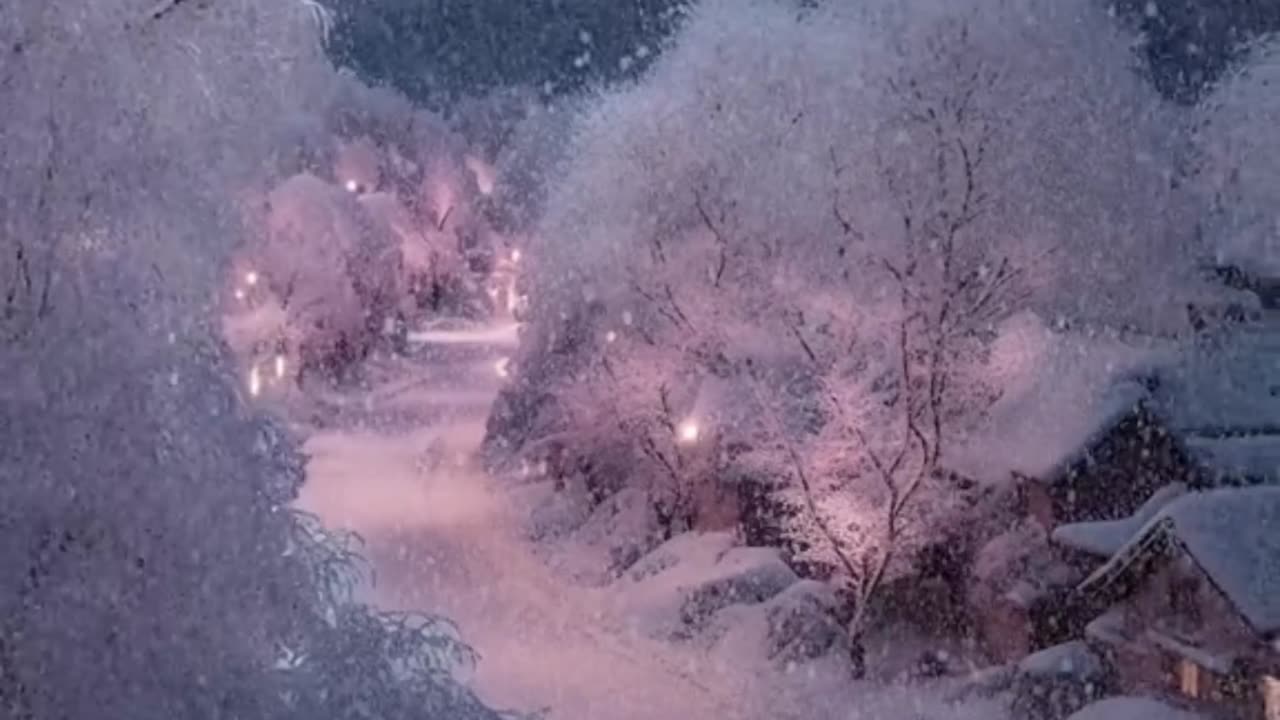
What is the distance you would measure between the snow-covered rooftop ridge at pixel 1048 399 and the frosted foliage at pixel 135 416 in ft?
48.8

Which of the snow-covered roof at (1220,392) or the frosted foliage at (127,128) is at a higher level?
the snow-covered roof at (1220,392)

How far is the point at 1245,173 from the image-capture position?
77.0 feet

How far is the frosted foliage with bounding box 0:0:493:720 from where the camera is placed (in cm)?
529

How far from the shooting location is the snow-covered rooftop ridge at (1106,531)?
1702 cm

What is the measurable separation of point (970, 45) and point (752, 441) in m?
6.71

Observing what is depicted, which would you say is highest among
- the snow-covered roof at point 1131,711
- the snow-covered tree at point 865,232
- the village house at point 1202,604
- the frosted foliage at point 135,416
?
the snow-covered tree at point 865,232

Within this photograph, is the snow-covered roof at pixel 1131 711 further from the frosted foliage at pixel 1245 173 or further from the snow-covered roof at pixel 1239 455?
the frosted foliage at pixel 1245 173

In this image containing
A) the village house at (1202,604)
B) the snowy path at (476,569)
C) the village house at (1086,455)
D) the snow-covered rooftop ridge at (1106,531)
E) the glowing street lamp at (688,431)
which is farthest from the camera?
the glowing street lamp at (688,431)

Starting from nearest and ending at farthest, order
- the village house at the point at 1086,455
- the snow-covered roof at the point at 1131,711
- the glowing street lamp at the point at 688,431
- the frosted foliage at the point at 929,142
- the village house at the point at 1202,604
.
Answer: the village house at the point at 1202,604 → the snow-covered roof at the point at 1131,711 → the village house at the point at 1086,455 → the frosted foliage at the point at 929,142 → the glowing street lamp at the point at 688,431

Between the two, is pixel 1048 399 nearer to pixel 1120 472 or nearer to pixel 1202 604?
pixel 1120 472

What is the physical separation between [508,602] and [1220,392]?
10.4m

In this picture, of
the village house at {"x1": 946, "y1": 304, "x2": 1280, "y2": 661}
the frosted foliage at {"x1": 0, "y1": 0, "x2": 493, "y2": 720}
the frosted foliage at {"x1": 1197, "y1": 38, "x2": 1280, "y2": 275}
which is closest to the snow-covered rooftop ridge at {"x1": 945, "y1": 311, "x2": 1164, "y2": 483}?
the village house at {"x1": 946, "y1": 304, "x2": 1280, "y2": 661}

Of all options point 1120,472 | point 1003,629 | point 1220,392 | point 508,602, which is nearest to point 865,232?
point 1120,472

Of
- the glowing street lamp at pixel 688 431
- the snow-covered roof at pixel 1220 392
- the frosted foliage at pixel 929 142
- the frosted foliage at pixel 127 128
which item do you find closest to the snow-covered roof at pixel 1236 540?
the snow-covered roof at pixel 1220 392
